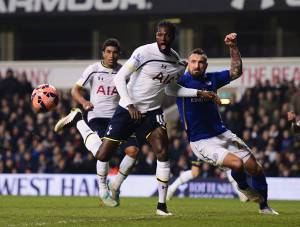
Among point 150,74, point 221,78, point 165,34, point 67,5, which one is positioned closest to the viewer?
point 165,34

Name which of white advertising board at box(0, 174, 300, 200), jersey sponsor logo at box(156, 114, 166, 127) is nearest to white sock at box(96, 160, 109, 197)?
jersey sponsor logo at box(156, 114, 166, 127)

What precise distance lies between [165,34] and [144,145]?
481 inches

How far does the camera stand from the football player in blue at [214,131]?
13.1 metres

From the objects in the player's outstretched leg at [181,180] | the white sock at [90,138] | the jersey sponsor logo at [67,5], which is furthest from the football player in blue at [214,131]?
the jersey sponsor logo at [67,5]

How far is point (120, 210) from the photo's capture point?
14.5 metres

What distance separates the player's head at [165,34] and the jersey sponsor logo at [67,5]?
49.1ft

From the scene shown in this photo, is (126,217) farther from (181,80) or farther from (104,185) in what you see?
(104,185)

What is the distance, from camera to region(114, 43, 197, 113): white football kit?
43.2ft

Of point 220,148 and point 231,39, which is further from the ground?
point 231,39

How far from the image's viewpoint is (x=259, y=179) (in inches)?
526

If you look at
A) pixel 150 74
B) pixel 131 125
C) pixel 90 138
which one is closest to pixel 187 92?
pixel 150 74

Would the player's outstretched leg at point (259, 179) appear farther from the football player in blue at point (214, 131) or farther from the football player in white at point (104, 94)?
the football player in white at point (104, 94)

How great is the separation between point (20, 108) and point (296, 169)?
8821 millimetres

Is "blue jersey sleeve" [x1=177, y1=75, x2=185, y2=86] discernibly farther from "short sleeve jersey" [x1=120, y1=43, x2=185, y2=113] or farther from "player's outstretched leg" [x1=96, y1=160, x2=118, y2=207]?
"player's outstretched leg" [x1=96, y1=160, x2=118, y2=207]
